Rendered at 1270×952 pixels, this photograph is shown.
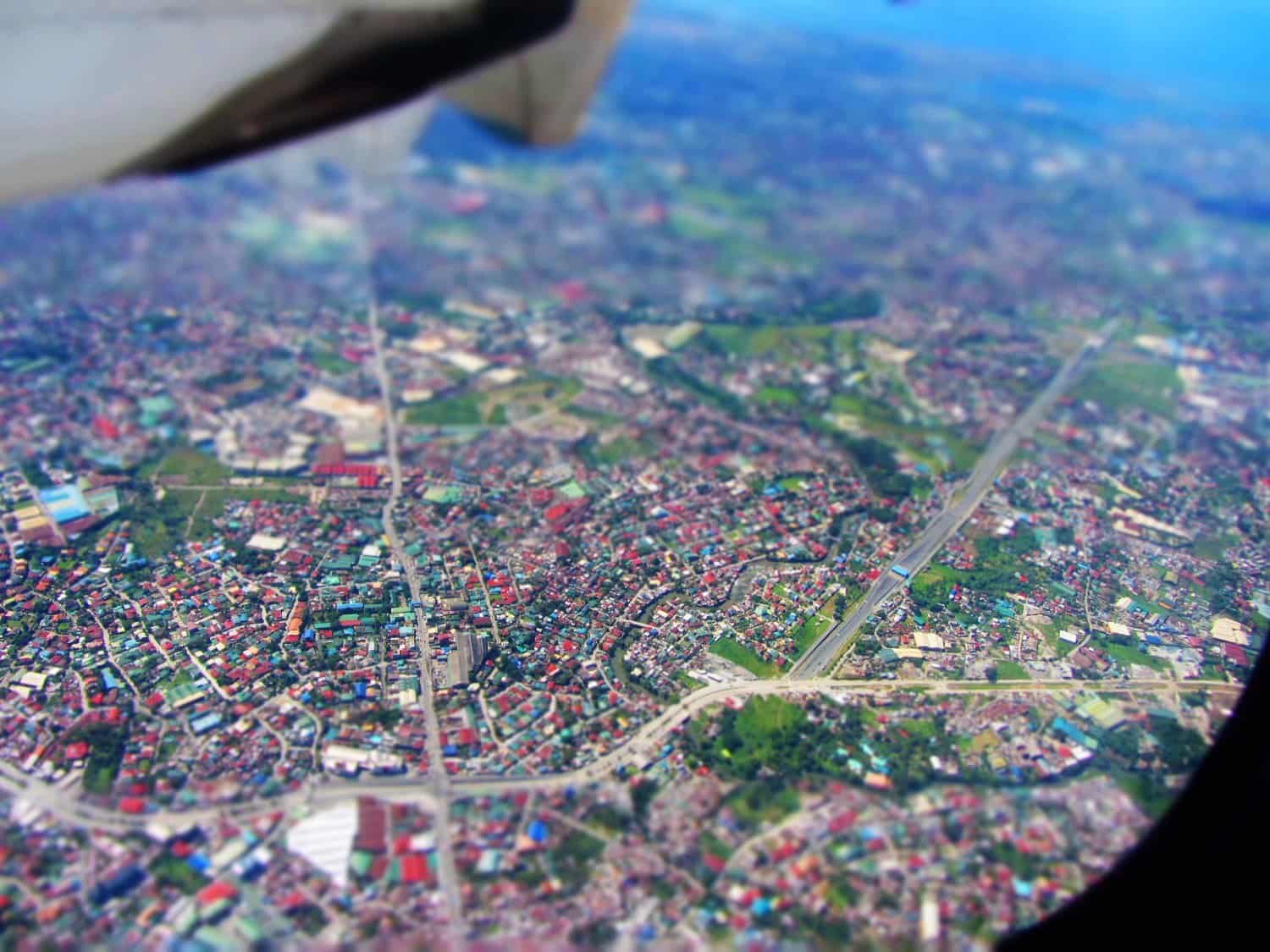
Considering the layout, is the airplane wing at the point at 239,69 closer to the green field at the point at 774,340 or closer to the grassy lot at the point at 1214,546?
the green field at the point at 774,340

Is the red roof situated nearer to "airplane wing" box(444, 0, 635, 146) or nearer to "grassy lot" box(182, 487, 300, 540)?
"grassy lot" box(182, 487, 300, 540)

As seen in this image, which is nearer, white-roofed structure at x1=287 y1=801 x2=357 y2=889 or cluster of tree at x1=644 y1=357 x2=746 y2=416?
white-roofed structure at x1=287 y1=801 x2=357 y2=889

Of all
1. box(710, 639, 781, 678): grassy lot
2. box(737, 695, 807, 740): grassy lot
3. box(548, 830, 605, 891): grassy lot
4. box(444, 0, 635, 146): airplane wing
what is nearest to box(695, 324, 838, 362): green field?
box(444, 0, 635, 146): airplane wing

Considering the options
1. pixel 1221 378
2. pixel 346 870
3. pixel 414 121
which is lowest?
pixel 346 870

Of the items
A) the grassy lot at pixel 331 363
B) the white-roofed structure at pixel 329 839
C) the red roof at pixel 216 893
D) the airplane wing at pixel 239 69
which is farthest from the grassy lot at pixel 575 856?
the grassy lot at pixel 331 363

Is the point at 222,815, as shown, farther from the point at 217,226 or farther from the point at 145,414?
the point at 217,226

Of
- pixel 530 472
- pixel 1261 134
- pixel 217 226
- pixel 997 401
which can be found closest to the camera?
pixel 530 472

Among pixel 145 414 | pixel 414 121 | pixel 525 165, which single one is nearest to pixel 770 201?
pixel 525 165
